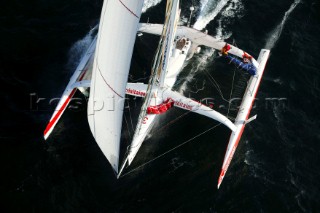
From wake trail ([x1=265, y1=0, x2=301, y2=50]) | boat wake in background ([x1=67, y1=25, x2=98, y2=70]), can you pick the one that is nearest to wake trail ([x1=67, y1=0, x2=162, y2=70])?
boat wake in background ([x1=67, y1=25, x2=98, y2=70])

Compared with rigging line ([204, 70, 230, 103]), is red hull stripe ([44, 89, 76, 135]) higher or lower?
lower

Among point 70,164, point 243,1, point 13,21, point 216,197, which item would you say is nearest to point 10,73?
point 13,21

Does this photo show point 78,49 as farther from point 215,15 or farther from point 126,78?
point 126,78

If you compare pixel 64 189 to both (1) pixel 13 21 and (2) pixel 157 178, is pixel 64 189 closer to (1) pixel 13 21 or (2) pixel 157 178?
(2) pixel 157 178

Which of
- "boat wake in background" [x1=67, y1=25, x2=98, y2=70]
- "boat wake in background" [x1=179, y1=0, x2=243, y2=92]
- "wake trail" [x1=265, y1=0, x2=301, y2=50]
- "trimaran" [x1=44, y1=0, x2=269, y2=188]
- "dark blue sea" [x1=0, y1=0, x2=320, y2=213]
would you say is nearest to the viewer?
"trimaran" [x1=44, y1=0, x2=269, y2=188]

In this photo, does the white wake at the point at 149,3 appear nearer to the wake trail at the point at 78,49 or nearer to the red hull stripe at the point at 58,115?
the wake trail at the point at 78,49

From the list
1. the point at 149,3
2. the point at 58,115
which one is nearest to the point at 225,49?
the point at 149,3

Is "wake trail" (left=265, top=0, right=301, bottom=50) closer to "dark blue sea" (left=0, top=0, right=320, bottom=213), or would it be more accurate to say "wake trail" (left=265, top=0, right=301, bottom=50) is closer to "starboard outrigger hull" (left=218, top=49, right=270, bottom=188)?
"dark blue sea" (left=0, top=0, right=320, bottom=213)
